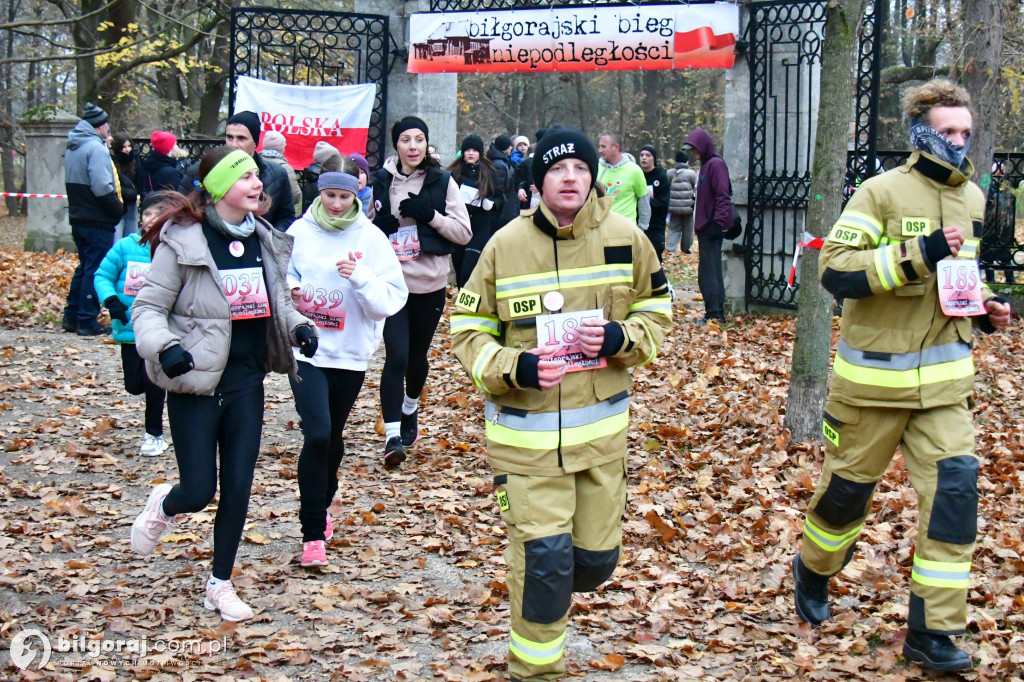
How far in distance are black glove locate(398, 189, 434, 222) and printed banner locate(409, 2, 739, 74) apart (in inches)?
255

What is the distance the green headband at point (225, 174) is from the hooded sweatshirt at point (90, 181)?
27.4 ft

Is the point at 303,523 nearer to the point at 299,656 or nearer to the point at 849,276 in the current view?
the point at 299,656

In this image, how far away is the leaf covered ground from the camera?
498 centimetres

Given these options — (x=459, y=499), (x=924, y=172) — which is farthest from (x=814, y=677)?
(x=459, y=499)

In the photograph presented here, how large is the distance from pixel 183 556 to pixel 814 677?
3.59 meters

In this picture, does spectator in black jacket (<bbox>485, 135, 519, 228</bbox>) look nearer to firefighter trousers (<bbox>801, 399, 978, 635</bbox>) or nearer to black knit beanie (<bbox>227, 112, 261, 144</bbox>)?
black knit beanie (<bbox>227, 112, 261, 144</bbox>)

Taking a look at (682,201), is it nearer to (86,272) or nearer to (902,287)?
(86,272)

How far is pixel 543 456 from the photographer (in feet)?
13.6

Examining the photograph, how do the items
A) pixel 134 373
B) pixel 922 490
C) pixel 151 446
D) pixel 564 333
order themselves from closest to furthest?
pixel 564 333
pixel 922 490
pixel 134 373
pixel 151 446

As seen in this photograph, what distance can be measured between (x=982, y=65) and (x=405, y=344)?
29.5 ft

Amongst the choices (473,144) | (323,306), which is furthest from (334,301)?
(473,144)

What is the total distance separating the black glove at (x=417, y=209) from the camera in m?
7.72

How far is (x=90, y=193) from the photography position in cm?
1294

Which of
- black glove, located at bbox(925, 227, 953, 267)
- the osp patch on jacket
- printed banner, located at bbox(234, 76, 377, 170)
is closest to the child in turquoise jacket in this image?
the osp patch on jacket
